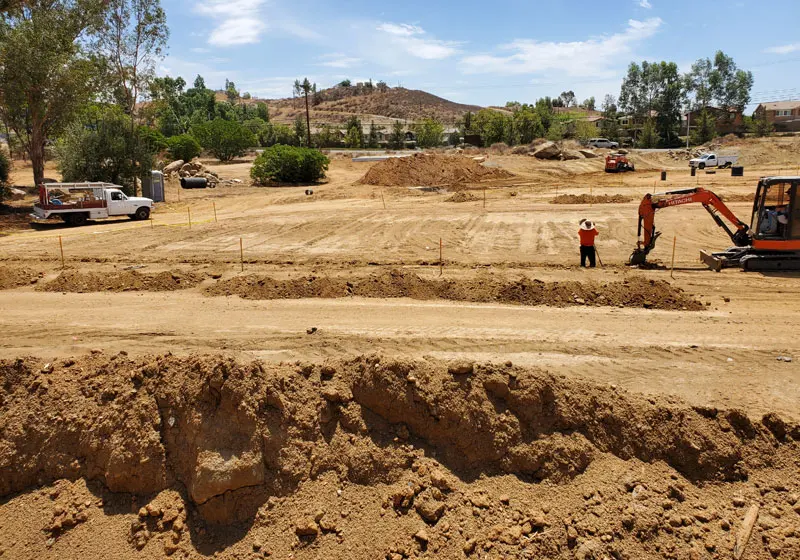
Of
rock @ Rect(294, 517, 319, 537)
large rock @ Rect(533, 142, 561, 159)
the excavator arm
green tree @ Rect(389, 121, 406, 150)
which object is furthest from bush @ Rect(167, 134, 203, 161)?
rock @ Rect(294, 517, 319, 537)

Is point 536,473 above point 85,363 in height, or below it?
below

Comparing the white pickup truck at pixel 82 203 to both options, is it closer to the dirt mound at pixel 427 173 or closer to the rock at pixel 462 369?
the dirt mound at pixel 427 173

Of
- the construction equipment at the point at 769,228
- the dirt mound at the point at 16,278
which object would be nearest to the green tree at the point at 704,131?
the construction equipment at the point at 769,228

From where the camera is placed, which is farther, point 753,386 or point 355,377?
point 753,386

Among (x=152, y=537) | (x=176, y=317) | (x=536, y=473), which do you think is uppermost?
(x=176, y=317)

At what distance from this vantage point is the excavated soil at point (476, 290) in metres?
12.5

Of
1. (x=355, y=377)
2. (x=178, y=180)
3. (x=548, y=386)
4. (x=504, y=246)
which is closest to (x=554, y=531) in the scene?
(x=548, y=386)

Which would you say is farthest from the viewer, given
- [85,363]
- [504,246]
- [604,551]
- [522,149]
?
[522,149]

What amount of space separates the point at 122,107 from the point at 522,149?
3715 cm

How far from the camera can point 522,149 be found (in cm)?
5888

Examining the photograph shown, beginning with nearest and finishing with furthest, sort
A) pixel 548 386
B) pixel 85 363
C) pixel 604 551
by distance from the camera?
pixel 604 551, pixel 548 386, pixel 85 363

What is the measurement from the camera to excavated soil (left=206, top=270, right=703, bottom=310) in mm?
12492

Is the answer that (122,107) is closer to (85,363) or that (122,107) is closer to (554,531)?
(85,363)

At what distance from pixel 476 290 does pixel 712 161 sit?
43647mm
